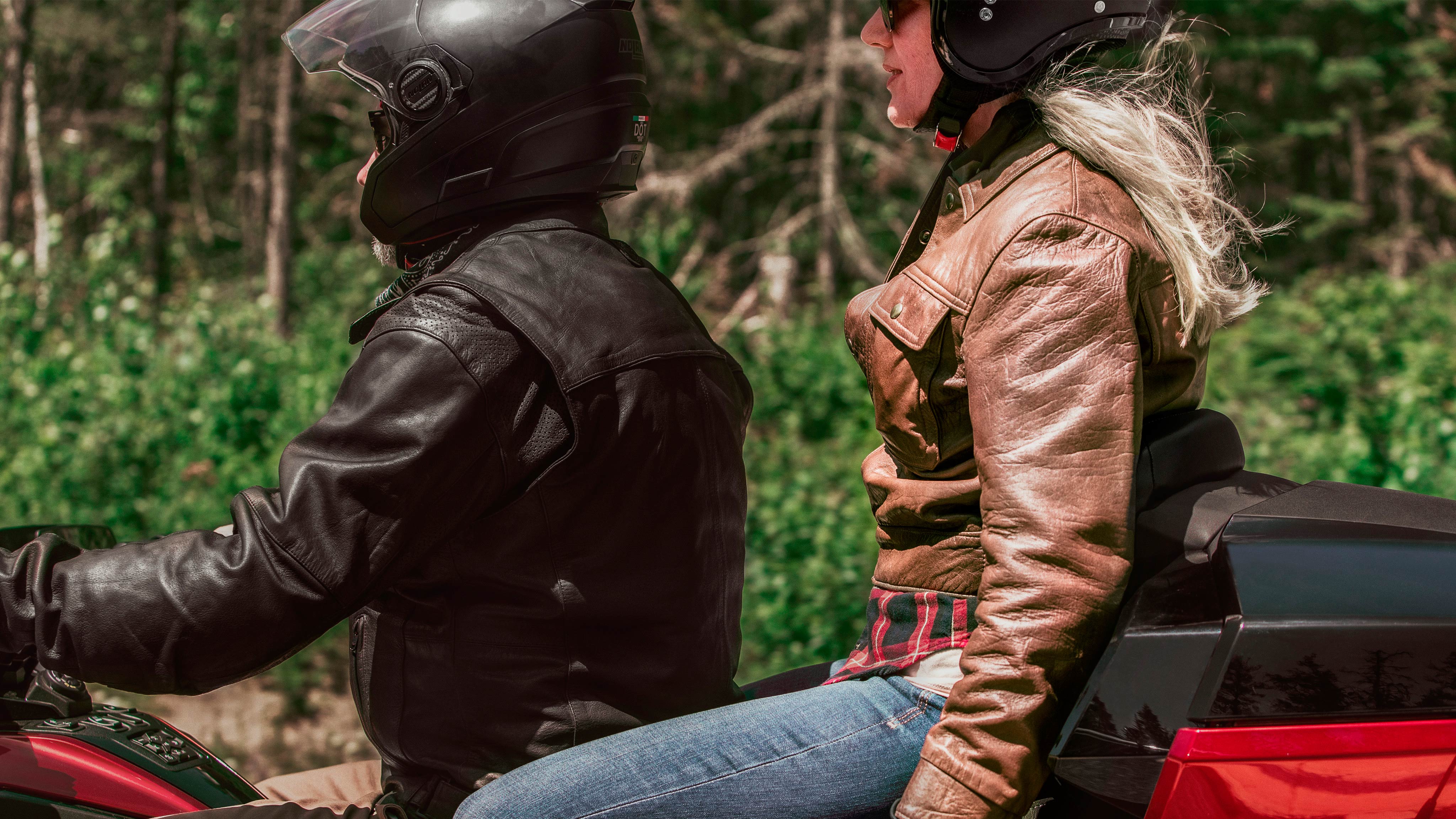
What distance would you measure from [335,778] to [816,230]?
45.5ft

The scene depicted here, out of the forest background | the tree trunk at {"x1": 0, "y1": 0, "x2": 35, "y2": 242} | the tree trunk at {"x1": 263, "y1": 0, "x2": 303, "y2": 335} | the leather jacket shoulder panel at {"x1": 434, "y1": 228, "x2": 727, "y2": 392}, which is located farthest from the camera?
the tree trunk at {"x1": 263, "y1": 0, "x2": 303, "y2": 335}

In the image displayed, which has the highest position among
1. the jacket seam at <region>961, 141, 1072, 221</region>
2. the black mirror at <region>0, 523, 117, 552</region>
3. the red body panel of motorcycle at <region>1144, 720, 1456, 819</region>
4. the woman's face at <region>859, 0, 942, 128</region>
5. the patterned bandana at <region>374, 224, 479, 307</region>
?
the woman's face at <region>859, 0, 942, 128</region>

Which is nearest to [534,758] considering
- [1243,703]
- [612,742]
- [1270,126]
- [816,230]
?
[612,742]

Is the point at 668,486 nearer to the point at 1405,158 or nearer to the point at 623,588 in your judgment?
the point at 623,588

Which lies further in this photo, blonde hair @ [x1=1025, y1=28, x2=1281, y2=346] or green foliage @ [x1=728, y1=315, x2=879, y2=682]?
green foliage @ [x1=728, y1=315, x2=879, y2=682]

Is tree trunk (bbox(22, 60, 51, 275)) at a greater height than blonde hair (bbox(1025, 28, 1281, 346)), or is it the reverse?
tree trunk (bbox(22, 60, 51, 275))

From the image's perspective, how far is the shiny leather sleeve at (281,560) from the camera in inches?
68.4

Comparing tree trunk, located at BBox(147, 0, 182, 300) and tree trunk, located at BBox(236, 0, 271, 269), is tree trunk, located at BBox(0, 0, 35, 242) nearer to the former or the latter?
tree trunk, located at BBox(147, 0, 182, 300)

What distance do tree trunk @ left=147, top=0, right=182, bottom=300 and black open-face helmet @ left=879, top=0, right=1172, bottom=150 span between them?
18873 millimetres

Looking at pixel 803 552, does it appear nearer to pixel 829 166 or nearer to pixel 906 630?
pixel 906 630

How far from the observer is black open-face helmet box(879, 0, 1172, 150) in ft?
5.95

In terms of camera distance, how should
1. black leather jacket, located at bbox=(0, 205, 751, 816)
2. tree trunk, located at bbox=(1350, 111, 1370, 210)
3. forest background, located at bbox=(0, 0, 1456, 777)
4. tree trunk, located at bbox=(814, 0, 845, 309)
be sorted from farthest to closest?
1. tree trunk, located at bbox=(1350, 111, 1370, 210)
2. tree trunk, located at bbox=(814, 0, 845, 309)
3. forest background, located at bbox=(0, 0, 1456, 777)
4. black leather jacket, located at bbox=(0, 205, 751, 816)

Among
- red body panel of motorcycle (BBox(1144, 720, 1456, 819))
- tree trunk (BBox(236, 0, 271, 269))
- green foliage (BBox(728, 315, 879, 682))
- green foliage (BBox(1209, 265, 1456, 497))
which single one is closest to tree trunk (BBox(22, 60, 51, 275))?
tree trunk (BBox(236, 0, 271, 269))

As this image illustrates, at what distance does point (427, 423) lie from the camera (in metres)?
1.76
